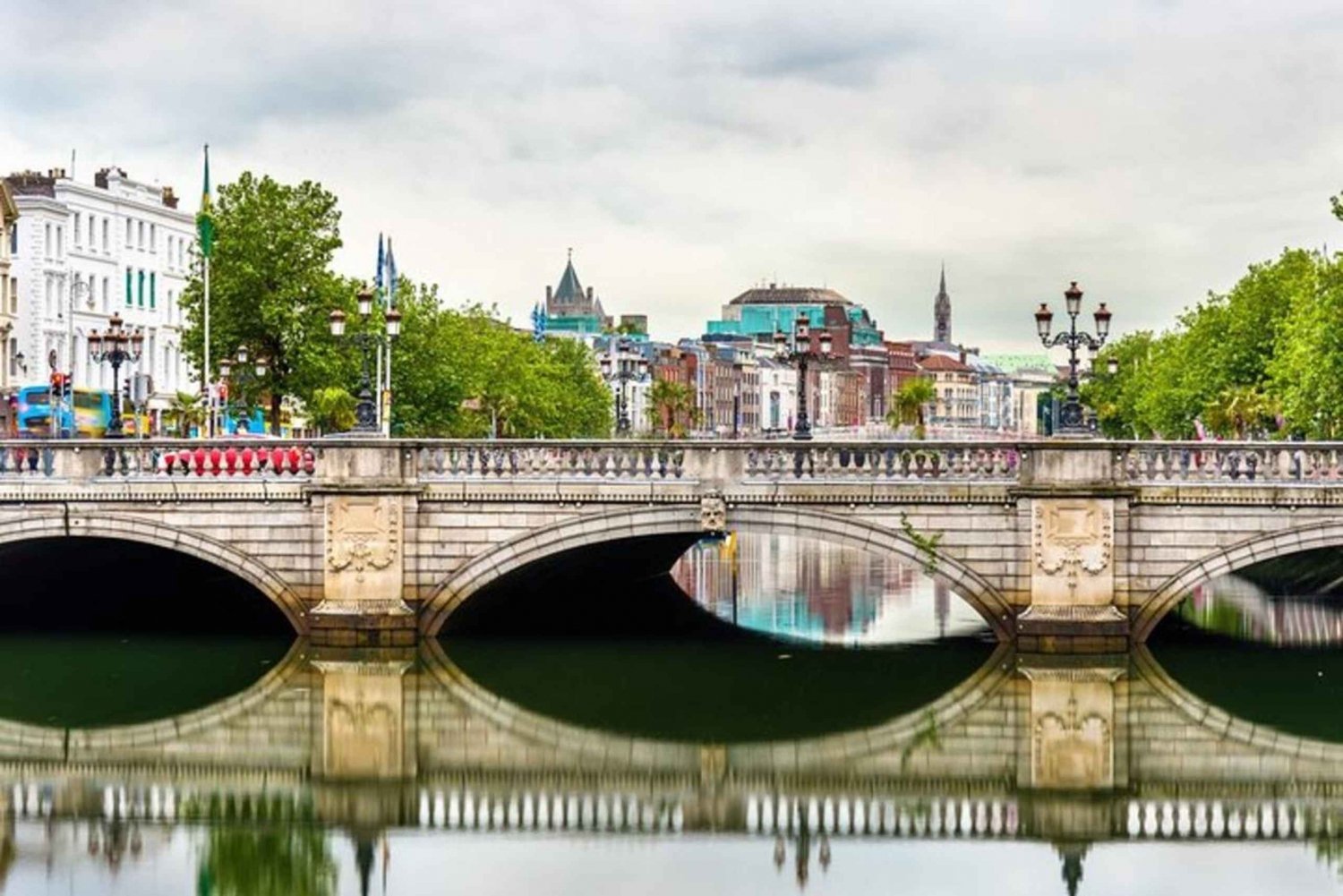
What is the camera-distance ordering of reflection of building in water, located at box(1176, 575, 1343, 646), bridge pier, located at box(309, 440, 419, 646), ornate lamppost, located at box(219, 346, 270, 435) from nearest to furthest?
bridge pier, located at box(309, 440, 419, 646) → reflection of building in water, located at box(1176, 575, 1343, 646) → ornate lamppost, located at box(219, 346, 270, 435)

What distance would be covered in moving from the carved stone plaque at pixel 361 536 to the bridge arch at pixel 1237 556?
41.8 feet

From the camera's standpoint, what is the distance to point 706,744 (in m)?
36.4

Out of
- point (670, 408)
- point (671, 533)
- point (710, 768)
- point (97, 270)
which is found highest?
point (97, 270)

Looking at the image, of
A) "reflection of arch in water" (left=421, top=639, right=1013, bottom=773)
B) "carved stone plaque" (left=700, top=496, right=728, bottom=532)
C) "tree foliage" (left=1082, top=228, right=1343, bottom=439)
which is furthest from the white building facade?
"reflection of arch in water" (left=421, top=639, right=1013, bottom=773)

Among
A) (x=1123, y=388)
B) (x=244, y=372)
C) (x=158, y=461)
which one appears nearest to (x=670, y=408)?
(x=1123, y=388)

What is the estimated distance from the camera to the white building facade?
93.8 metres

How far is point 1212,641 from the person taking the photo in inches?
1854

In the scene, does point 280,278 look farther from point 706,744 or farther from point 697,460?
point 706,744

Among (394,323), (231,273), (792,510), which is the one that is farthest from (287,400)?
(792,510)

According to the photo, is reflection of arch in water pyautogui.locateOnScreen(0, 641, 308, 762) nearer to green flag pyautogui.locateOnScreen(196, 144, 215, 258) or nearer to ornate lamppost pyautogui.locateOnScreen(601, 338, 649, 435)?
green flag pyautogui.locateOnScreen(196, 144, 215, 258)

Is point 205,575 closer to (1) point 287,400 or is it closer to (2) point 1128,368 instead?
(1) point 287,400

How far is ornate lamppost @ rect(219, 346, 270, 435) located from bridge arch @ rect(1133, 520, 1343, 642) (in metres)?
32.8

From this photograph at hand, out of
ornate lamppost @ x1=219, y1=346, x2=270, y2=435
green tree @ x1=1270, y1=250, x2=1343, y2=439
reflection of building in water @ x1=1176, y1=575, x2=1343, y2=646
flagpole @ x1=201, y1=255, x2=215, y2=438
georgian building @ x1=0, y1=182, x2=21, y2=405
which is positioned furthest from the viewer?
georgian building @ x1=0, y1=182, x2=21, y2=405

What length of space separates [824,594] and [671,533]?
2012 cm
